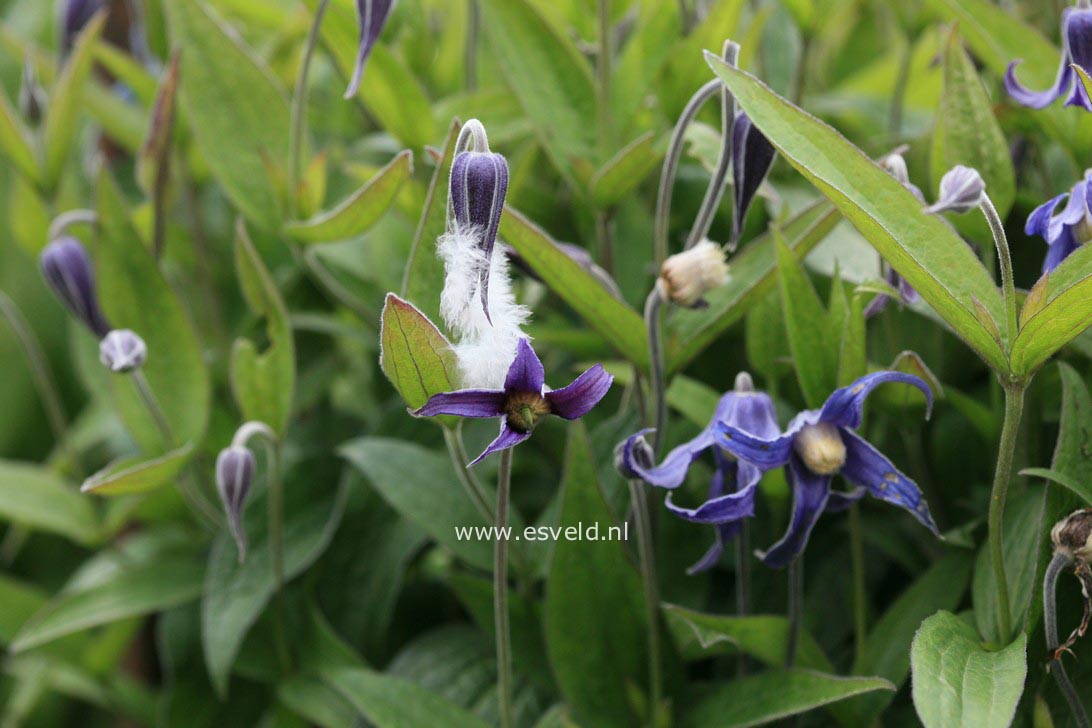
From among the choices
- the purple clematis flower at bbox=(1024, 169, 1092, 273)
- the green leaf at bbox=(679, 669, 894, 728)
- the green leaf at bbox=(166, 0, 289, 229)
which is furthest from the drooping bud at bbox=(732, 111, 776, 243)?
the green leaf at bbox=(166, 0, 289, 229)

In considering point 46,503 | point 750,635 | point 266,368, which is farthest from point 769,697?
point 46,503

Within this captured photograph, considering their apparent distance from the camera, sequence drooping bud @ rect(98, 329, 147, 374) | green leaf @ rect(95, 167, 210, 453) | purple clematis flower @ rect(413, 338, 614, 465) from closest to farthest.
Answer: purple clematis flower @ rect(413, 338, 614, 465), drooping bud @ rect(98, 329, 147, 374), green leaf @ rect(95, 167, 210, 453)

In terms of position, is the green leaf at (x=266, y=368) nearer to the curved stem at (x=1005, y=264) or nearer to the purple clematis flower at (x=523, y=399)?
the purple clematis flower at (x=523, y=399)

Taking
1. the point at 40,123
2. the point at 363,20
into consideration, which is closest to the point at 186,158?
the point at 40,123

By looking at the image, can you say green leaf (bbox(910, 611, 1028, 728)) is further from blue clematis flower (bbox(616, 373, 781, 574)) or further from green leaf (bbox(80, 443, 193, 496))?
green leaf (bbox(80, 443, 193, 496))

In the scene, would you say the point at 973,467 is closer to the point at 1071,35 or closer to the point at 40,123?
the point at 1071,35

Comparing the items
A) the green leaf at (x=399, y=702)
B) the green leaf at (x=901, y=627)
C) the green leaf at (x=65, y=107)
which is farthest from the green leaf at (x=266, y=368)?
the green leaf at (x=901, y=627)

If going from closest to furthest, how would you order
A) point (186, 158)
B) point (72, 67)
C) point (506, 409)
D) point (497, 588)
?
point (506, 409)
point (497, 588)
point (72, 67)
point (186, 158)

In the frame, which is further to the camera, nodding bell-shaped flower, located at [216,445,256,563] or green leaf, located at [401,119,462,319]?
nodding bell-shaped flower, located at [216,445,256,563]

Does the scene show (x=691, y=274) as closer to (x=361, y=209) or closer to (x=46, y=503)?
(x=361, y=209)
